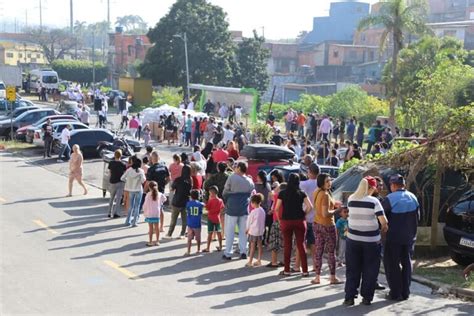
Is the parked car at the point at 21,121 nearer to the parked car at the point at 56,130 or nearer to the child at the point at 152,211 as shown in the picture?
the parked car at the point at 56,130

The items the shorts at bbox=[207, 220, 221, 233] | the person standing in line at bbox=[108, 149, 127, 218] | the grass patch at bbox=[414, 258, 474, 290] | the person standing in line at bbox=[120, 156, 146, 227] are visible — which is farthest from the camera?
the person standing in line at bbox=[108, 149, 127, 218]

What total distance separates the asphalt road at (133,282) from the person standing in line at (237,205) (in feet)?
1.19

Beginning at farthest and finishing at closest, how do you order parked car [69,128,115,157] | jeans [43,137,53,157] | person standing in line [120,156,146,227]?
jeans [43,137,53,157]
parked car [69,128,115,157]
person standing in line [120,156,146,227]

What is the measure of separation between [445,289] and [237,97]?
30351mm

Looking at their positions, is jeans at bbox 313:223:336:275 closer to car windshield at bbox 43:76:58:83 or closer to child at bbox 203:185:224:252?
child at bbox 203:185:224:252

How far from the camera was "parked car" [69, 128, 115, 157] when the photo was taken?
29.5 meters

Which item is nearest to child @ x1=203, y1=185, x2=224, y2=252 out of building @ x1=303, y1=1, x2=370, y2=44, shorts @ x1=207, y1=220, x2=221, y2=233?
shorts @ x1=207, y1=220, x2=221, y2=233

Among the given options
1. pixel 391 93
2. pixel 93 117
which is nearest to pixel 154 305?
pixel 391 93

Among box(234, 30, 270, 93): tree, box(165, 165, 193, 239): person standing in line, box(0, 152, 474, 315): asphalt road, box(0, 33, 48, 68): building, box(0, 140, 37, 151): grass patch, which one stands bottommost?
box(0, 152, 474, 315): asphalt road

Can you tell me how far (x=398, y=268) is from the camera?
10555 mm

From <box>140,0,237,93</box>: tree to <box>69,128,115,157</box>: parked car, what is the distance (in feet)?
108

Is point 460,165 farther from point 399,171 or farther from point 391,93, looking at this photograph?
point 391,93

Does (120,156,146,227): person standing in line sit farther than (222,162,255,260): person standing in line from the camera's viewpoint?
Yes

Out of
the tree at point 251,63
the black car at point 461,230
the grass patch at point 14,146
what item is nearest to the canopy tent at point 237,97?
the grass patch at point 14,146
